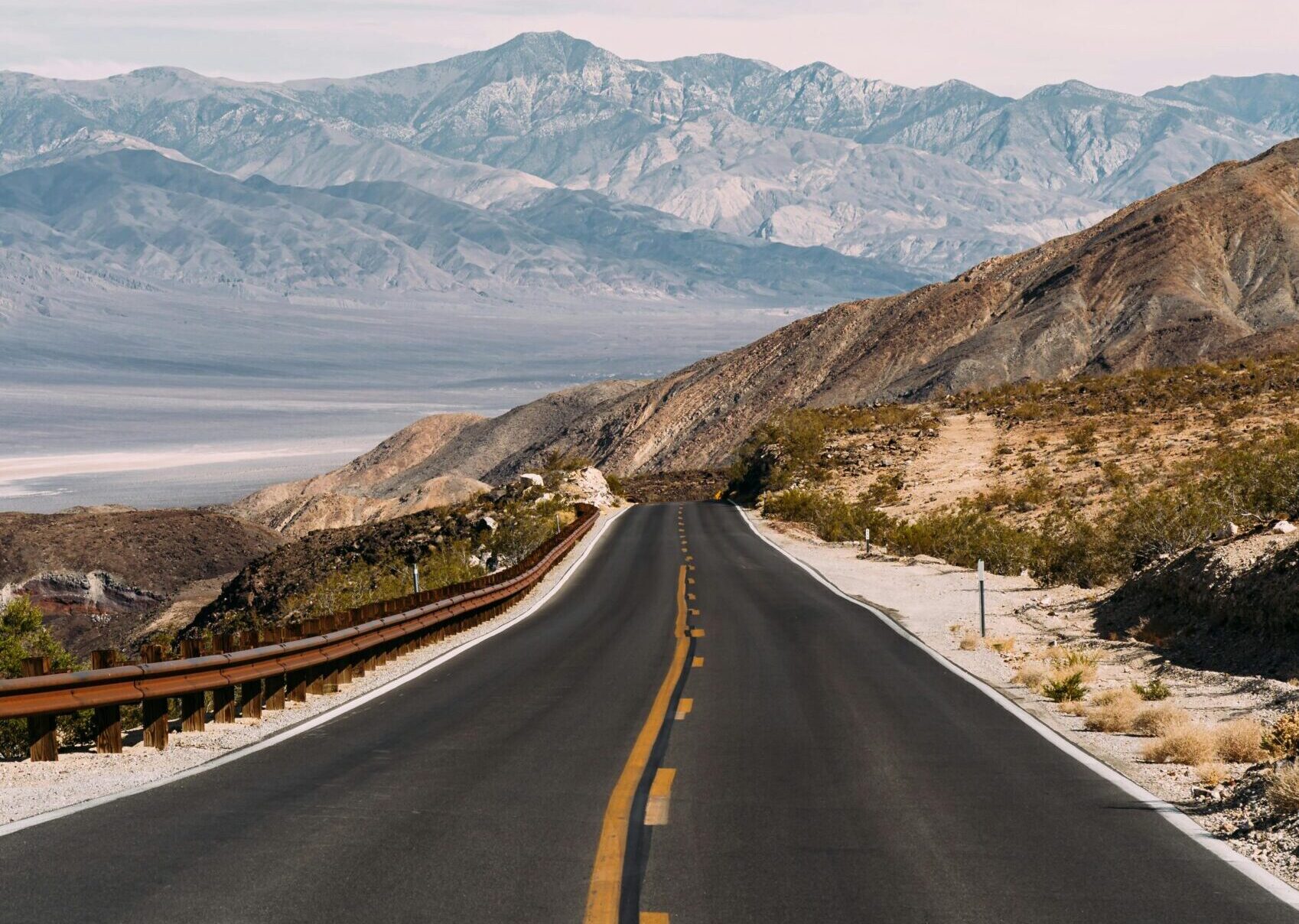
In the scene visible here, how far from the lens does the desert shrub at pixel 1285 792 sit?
873cm

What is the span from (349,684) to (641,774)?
6.86m

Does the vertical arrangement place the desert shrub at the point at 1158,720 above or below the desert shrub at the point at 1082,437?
below

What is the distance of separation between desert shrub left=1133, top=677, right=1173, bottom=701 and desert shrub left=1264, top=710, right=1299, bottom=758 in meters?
3.09

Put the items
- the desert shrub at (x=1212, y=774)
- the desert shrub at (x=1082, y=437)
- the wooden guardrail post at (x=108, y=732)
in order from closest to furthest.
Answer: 1. the desert shrub at (x=1212, y=774)
2. the wooden guardrail post at (x=108, y=732)
3. the desert shrub at (x=1082, y=437)

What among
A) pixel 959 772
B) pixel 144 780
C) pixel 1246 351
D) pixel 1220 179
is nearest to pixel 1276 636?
pixel 959 772

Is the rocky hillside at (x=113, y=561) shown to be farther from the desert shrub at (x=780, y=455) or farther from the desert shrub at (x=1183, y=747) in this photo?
the desert shrub at (x=1183, y=747)

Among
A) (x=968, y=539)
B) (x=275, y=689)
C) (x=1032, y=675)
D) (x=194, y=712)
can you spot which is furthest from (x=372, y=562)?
(x=194, y=712)

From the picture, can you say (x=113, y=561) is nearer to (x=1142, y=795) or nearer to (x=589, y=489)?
(x=589, y=489)

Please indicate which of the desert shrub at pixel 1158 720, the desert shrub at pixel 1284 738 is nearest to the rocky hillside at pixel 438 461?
the desert shrub at pixel 1158 720

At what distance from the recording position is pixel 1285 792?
28.8ft

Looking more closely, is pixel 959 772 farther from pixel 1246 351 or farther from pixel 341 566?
pixel 1246 351

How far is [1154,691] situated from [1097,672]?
2.57 metres

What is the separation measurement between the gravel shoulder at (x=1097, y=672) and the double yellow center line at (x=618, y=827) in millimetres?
3530

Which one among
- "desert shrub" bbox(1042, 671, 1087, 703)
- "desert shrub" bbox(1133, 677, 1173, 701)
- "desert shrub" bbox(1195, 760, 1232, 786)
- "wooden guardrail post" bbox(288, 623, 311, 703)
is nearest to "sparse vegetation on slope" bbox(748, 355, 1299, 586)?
"desert shrub" bbox(1133, 677, 1173, 701)
